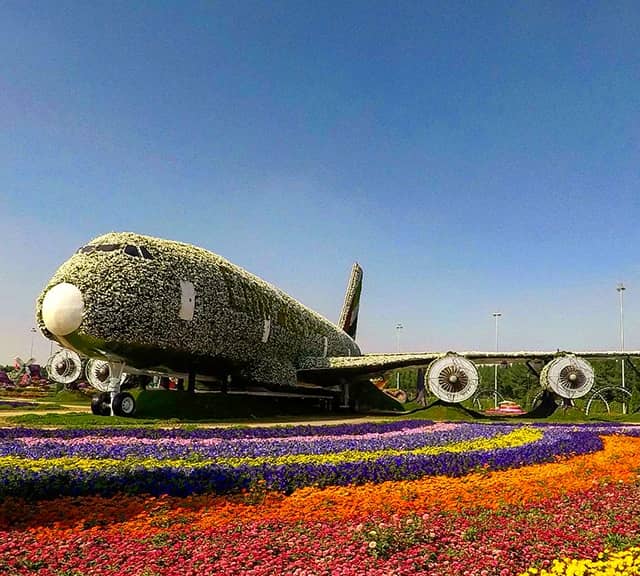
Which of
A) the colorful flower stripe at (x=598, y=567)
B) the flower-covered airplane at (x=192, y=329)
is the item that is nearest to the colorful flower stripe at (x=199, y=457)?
the colorful flower stripe at (x=598, y=567)

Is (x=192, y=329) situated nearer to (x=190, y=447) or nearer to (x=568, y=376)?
(x=190, y=447)

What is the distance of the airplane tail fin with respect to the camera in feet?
168

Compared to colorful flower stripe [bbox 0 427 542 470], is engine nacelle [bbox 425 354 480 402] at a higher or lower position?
higher

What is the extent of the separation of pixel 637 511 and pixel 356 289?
148 ft

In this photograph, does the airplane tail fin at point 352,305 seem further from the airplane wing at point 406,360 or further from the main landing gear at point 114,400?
the main landing gear at point 114,400

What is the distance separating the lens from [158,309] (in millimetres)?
21531

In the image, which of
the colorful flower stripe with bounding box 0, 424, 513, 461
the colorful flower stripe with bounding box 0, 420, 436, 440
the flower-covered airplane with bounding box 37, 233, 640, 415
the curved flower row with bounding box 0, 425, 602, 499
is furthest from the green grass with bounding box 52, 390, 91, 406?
the curved flower row with bounding box 0, 425, 602, 499

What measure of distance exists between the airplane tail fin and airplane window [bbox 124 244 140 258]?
3105cm

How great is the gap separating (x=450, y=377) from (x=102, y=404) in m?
15.6

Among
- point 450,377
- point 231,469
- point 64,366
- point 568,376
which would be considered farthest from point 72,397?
point 231,469

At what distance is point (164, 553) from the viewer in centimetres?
586

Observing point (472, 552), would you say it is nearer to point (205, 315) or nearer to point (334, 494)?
point (334, 494)

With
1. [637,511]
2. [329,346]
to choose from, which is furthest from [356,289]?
[637,511]

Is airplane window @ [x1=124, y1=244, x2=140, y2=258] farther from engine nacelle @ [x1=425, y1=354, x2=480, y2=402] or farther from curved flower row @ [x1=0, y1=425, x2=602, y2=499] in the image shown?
engine nacelle @ [x1=425, y1=354, x2=480, y2=402]
